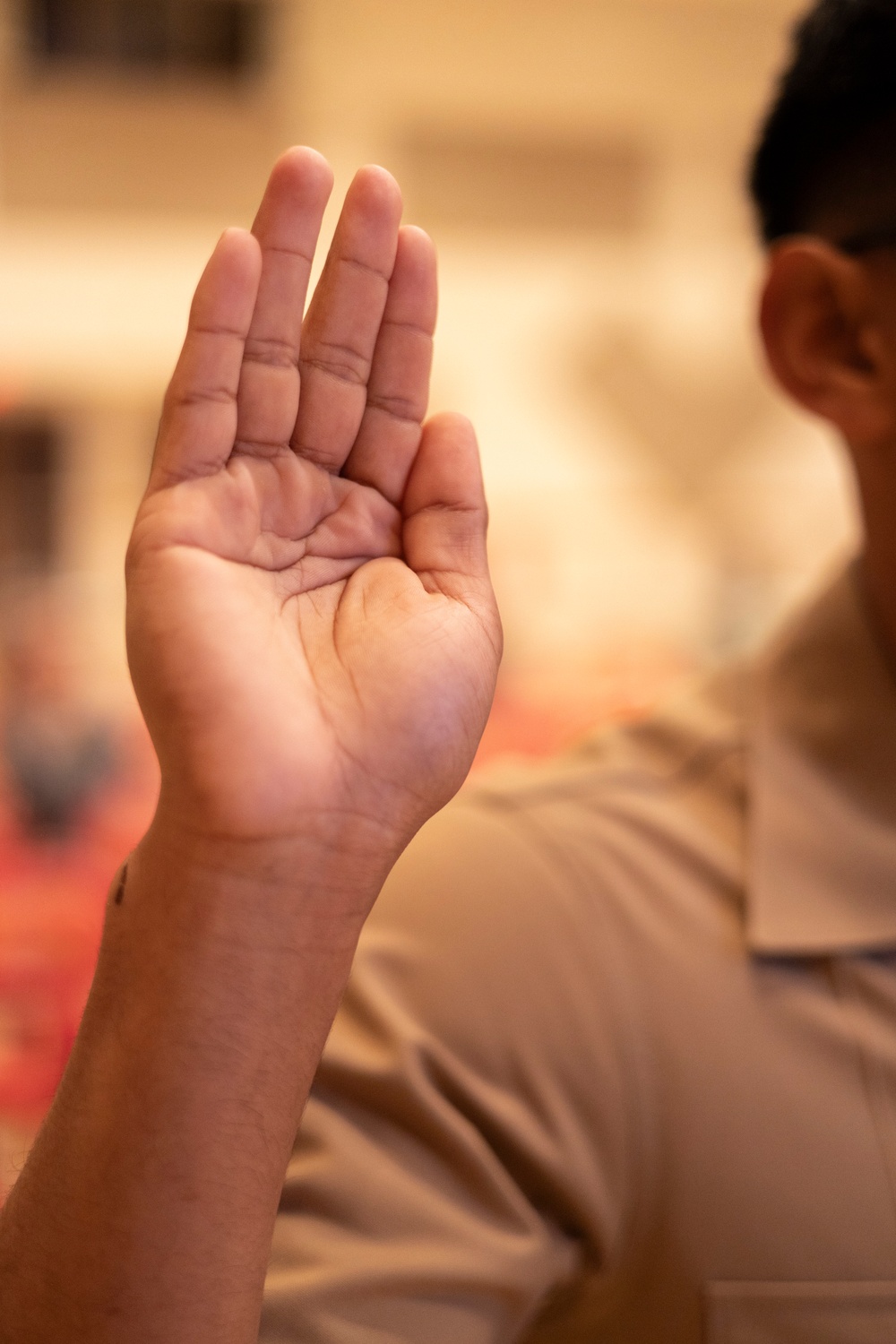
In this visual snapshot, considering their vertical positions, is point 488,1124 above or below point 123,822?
above

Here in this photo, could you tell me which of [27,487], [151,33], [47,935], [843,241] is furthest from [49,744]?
[151,33]

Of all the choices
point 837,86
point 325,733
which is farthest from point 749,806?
point 837,86

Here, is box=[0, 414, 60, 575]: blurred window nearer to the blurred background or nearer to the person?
the blurred background

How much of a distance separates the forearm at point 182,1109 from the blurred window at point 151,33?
6.90 m

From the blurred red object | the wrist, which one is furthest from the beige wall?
the wrist

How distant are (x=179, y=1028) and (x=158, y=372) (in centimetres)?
646

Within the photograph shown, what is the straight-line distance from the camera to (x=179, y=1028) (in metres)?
0.70

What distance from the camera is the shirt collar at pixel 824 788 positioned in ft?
3.11

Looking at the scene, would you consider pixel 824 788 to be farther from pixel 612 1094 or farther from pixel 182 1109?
pixel 182 1109

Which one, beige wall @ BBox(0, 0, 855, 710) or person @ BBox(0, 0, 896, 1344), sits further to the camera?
beige wall @ BBox(0, 0, 855, 710)

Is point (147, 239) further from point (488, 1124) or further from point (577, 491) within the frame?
point (488, 1124)

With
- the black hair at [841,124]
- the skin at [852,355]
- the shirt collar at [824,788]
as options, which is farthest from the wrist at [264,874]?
the black hair at [841,124]

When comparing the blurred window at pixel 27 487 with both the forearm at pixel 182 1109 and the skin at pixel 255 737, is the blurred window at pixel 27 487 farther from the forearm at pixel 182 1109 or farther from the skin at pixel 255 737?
the forearm at pixel 182 1109

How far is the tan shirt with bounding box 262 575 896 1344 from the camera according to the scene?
83cm
